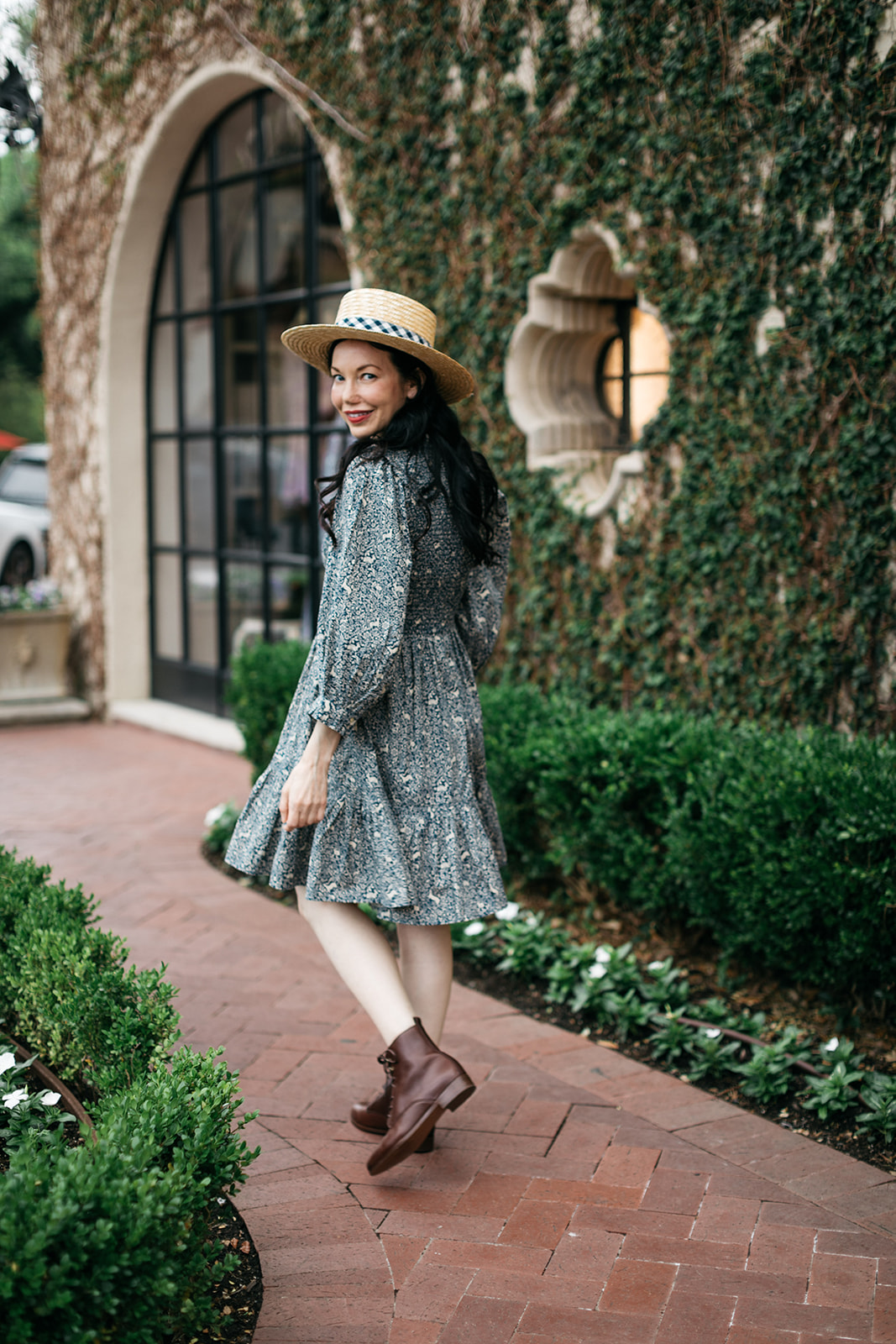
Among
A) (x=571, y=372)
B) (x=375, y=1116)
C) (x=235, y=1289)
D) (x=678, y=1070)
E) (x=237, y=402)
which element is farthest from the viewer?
(x=237, y=402)

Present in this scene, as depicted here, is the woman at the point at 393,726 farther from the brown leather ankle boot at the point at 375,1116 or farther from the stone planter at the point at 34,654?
the stone planter at the point at 34,654

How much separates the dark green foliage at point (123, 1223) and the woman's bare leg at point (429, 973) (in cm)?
75

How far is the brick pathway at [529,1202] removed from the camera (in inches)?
82.7

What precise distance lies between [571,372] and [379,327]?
2897mm

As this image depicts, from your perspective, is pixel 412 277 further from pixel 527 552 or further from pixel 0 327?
pixel 0 327

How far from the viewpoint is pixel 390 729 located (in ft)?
8.41

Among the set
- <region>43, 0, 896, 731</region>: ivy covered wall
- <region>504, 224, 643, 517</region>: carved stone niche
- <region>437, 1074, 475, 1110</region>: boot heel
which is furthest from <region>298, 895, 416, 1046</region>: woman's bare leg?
<region>504, 224, 643, 517</region>: carved stone niche

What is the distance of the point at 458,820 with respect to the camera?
2605 mm

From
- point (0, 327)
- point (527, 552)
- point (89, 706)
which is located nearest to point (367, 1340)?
point (527, 552)

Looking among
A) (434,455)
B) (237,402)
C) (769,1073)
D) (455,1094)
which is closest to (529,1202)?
(455,1094)

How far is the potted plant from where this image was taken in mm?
8562

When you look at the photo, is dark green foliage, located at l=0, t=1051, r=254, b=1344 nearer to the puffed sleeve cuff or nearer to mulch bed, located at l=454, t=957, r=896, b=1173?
the puffed sleeve cuff

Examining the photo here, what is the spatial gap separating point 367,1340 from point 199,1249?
406mm

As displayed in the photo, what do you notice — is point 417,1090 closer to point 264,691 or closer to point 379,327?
point 379,327
